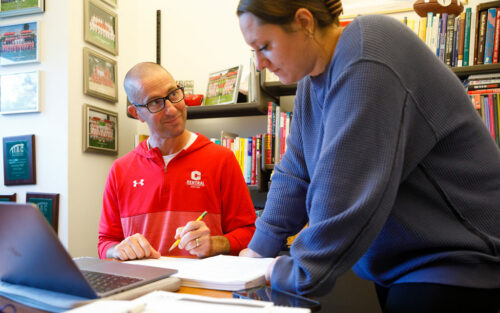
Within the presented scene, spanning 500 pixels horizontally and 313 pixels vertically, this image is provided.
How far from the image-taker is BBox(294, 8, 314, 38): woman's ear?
733mm

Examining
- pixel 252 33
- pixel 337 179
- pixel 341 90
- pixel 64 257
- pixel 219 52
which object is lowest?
pixel 64 257

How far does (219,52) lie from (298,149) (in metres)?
1.74

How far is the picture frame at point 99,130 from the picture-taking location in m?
2.36

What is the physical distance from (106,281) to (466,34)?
191cm

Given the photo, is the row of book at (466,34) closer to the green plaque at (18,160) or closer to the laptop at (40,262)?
the laptop at (40,262)

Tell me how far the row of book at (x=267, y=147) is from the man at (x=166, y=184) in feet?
1.77

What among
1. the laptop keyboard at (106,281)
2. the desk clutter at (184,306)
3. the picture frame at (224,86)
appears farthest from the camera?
the picture frame at (224,86)

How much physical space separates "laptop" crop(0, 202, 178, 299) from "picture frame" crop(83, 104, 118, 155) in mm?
1716

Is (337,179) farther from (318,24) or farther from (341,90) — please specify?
(318,24)

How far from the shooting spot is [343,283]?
0.90 m

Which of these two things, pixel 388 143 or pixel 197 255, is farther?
pixel 197 255

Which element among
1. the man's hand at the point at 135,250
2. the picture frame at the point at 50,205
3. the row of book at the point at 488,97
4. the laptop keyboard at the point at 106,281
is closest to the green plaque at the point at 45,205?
the picture frame at the point at 50,205

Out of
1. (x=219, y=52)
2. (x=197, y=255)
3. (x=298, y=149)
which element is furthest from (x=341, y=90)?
(x=219, y=52)

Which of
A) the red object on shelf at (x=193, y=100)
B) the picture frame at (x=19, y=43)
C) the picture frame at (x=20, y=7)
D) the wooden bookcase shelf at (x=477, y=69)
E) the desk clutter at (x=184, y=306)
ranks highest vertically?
the picture frame at (x=20, y=7)
